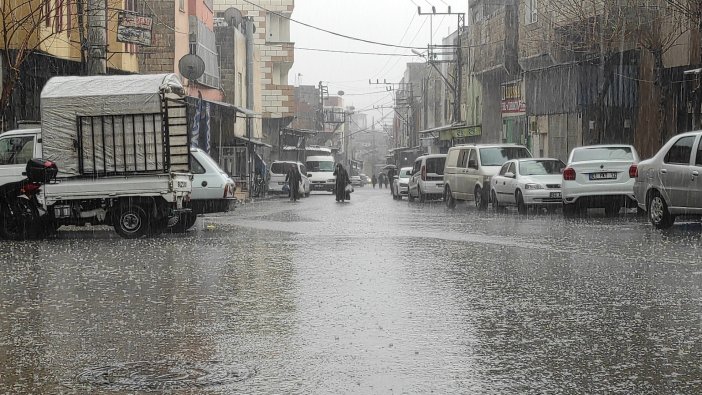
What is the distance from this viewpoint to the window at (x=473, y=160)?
3162cm

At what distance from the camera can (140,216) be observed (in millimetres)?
18469

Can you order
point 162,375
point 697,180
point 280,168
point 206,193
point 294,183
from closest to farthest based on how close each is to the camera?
1. point 162,375
2. point 697,180
3. point 206,193
4. point 294,183
5. point 280,168

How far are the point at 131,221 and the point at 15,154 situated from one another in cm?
292

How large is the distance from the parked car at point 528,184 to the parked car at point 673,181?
6272 millimetres

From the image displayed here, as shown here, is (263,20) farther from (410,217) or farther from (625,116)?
(410,217)

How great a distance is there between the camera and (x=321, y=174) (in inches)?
2351

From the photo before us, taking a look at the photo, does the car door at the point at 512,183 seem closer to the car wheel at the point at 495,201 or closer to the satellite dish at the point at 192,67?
the car wheel at the point at 495,201

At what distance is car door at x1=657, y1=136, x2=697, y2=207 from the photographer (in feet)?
58.6

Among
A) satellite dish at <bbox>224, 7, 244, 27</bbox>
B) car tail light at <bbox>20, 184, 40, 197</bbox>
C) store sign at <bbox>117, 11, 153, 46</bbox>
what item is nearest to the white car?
car tail light at <bbox>20, 184, 40, 197</bbox>

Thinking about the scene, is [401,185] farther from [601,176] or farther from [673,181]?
[673,181]

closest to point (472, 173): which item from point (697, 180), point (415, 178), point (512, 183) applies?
point (512, 183)

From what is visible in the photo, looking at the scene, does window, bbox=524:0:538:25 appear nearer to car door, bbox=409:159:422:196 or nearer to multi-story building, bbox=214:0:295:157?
car door, bbox=409:159:422:196

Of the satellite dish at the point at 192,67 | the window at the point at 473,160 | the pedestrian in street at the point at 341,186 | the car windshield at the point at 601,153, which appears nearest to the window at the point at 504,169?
the window at the point at 473,160

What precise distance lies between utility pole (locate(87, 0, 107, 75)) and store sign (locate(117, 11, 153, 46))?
15.3 feet
